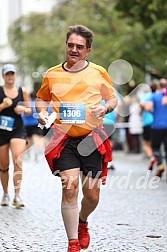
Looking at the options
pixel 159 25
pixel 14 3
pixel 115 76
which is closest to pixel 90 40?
pixel 159 25

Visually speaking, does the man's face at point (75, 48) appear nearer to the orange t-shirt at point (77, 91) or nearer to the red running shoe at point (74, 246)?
Answer: the orange t-shirt at point (77, 91)

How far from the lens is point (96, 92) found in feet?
20.3

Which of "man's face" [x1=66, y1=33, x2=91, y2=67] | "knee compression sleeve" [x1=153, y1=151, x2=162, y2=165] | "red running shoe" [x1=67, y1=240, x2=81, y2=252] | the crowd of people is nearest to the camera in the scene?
"red running shoe" [x1=67, y1=240, x2=81, y2=252]

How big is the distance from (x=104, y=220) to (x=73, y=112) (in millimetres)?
2613

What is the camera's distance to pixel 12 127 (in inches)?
365

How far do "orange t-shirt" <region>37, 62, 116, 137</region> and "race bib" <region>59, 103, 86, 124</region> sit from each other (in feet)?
0.07

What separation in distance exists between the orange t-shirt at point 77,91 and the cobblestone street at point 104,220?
1098 mm

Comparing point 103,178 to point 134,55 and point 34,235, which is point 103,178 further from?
→ point 134,55

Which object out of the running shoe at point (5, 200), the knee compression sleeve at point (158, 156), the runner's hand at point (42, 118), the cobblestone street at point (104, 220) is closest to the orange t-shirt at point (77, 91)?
the runner's hand at point (42, 118)

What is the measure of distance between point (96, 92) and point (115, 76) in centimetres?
1747

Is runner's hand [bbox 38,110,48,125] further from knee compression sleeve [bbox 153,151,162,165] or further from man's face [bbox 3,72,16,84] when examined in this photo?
knee compression sleeve [bbox 153,151,162,165]

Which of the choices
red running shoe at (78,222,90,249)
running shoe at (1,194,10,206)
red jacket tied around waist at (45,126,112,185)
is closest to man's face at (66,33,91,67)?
red jacket tied around waist at (45,126,112,185)

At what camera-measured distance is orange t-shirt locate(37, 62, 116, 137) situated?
240 inches

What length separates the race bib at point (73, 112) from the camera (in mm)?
6043
